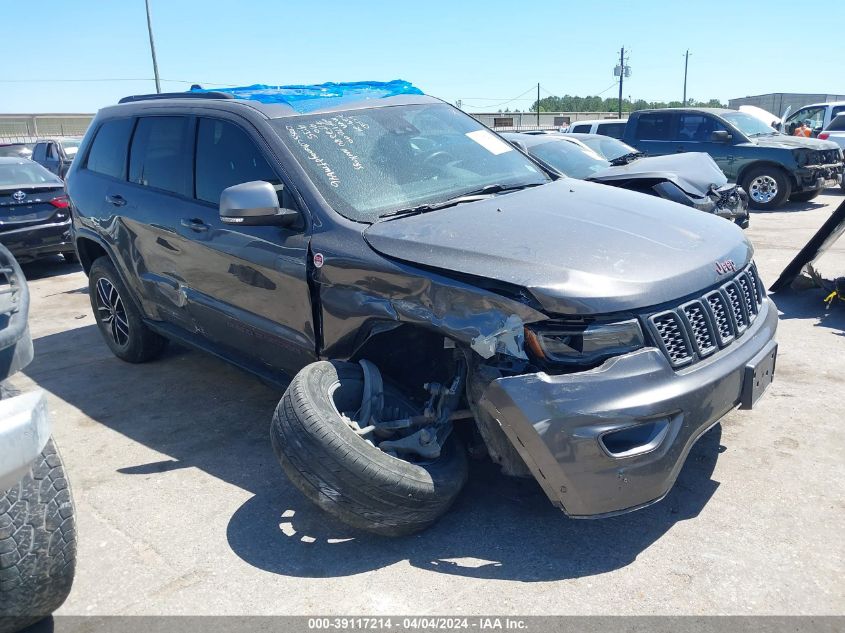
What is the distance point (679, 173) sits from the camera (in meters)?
7.75

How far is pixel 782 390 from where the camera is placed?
4.44 metres

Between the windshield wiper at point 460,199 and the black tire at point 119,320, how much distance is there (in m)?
2.73

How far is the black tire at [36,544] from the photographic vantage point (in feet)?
7.83

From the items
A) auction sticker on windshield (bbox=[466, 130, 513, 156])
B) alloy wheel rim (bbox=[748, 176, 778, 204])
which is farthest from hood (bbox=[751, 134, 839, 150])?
auction sticker on windshield (bbox=[466, 130, 513, 156])

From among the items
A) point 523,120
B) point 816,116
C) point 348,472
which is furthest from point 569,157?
point 523,120

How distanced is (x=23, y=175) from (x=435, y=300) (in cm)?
858

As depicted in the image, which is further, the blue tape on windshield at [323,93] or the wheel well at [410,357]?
the blue tape on windshield at [323,93]

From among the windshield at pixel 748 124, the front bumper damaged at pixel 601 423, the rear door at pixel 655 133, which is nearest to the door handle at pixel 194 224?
the front bumper damaged at pixel 601 423

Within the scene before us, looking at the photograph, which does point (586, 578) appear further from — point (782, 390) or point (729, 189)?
point (729, 189)

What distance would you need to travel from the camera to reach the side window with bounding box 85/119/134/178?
5.14 metres

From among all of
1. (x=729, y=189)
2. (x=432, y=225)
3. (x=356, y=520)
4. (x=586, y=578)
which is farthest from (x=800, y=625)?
(x=729, y=189)

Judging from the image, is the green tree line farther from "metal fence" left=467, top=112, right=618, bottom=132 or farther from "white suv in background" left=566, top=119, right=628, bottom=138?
"white suv in background" left=566, top=119, right=628, bottom=138

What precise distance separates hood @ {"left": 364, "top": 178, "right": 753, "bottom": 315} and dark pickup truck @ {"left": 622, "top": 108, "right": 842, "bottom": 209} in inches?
411

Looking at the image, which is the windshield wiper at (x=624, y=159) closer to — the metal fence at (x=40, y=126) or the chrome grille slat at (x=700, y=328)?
the chrome grille slat at (x=700, y=328)
